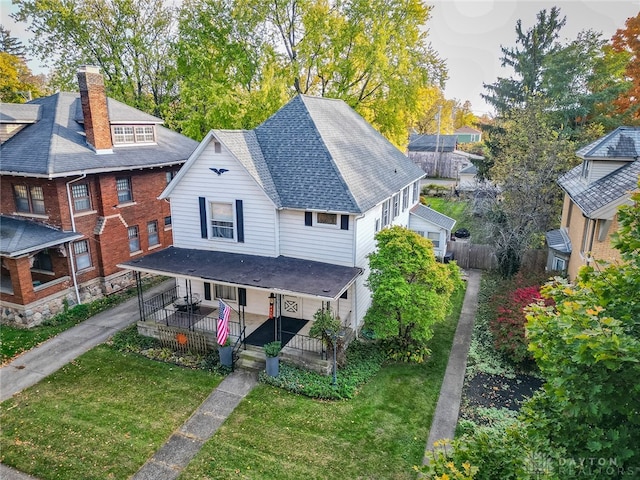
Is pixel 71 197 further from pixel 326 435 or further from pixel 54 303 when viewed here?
pixel 326 435

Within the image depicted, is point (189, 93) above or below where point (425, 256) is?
above

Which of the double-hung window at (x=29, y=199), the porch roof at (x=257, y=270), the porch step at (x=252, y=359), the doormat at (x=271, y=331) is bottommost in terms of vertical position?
the porch step at (x=252, y=359)

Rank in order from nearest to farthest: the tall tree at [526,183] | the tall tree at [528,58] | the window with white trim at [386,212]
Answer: the window with white trim at [386,212] < the tall tree at [526,183] < the tall tree at [528,58]

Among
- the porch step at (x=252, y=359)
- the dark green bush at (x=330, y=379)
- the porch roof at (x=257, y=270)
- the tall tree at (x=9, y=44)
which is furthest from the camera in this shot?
the tall tree at (x=9, y=44)

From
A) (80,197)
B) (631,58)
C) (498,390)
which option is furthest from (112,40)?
(631,58)

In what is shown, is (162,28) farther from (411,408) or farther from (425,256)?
(411,408)

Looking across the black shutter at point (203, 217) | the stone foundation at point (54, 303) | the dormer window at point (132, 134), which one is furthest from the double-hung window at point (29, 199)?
the black shutter at point (203, 217)

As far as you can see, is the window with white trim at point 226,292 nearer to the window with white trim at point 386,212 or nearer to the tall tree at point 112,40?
the window with white trim at point 386,212

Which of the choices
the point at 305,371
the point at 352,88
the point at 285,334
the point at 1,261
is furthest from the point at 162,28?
the point at 305,371
